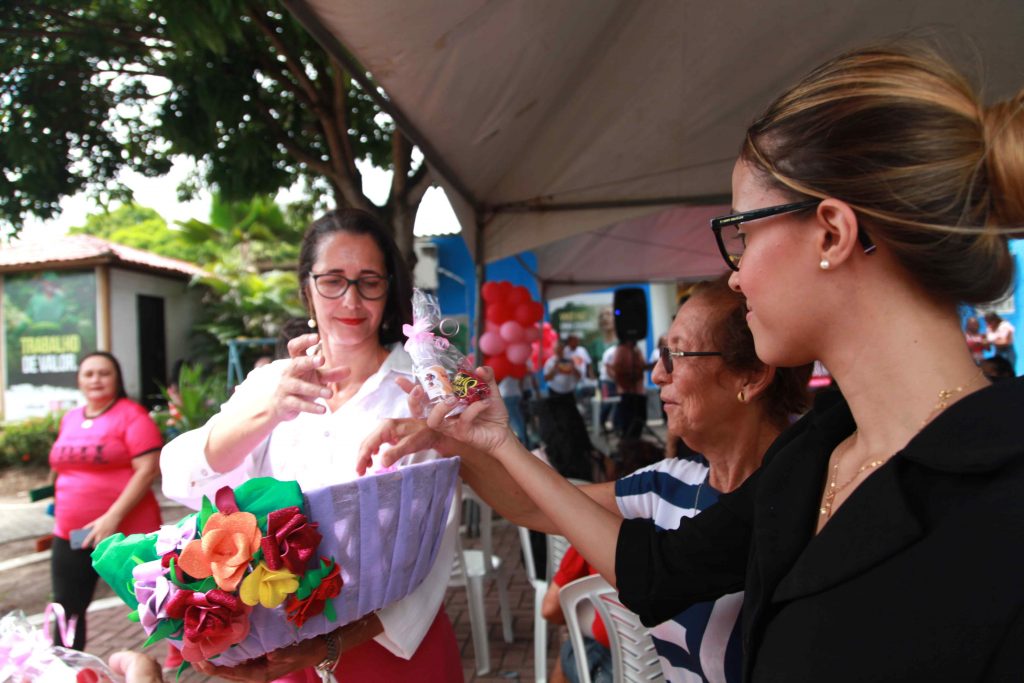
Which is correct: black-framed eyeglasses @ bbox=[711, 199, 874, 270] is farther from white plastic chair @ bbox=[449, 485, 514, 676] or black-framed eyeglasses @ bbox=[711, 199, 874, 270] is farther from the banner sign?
the banner sign

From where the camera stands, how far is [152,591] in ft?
3.92

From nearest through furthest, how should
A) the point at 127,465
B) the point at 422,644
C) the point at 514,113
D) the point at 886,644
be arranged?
the point at 886,644, the point at 422,644, the point at 514,113, the point at 127,465

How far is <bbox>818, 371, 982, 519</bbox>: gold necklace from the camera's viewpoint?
955 millimetres

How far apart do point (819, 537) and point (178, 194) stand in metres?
9.21

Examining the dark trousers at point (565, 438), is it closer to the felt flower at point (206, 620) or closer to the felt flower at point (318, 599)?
the felt flower at point (318, 599)

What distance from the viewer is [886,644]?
2.64ft

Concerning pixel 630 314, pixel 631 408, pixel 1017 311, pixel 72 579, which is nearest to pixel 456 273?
pixel 630 314

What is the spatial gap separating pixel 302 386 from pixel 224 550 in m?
0.45

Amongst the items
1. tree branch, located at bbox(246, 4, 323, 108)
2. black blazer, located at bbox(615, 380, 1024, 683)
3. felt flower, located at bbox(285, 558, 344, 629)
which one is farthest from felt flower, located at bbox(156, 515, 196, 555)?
tree branch, located at bbox(246, 4, 323, 108)

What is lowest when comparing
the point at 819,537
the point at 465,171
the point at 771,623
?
the point at 771,623

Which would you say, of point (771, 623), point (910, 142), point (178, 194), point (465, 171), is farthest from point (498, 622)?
point (178, 194)

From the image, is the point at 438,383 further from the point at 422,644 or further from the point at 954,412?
the point at 954,412

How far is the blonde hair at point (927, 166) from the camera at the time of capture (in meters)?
0.91

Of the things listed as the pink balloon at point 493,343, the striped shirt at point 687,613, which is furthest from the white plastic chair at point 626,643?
the pink balloon at point 493,343
